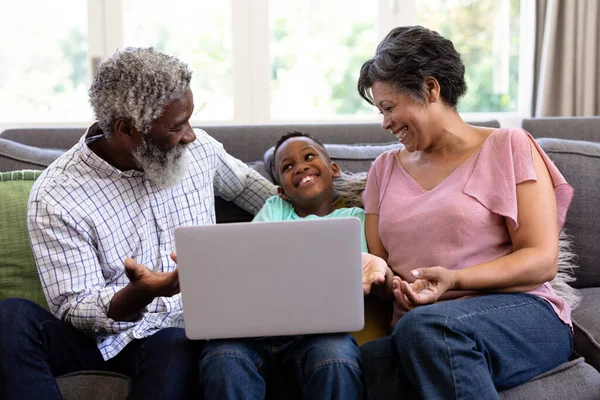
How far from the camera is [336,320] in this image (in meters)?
1.45

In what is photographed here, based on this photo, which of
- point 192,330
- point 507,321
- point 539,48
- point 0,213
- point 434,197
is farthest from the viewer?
point 539,48

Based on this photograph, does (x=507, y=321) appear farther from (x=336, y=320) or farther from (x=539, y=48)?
(x=539, y=48)

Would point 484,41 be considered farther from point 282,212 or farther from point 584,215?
point 282,212

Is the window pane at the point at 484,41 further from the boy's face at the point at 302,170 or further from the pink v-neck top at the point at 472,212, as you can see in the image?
the pink v-neck top at the point at 472,212

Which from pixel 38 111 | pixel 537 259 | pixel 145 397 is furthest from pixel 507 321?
pixel 38 111

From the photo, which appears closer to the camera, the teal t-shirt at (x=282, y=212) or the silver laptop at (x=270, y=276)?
the silver laptop at (x=270, y=276)

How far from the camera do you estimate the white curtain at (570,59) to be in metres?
3.33

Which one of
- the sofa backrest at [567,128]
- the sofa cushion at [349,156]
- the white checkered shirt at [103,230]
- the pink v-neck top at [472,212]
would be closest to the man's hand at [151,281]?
the white checkered shirt at [103,230]

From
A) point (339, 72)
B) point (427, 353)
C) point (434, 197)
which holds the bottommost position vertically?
point (427, 353)

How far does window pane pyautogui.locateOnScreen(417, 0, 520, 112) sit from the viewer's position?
3.66m

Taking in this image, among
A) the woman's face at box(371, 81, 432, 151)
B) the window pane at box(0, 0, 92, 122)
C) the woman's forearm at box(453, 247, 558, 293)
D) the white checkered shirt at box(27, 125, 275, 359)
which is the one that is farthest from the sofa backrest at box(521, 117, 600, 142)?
the window pane at box(0, 0, 92, 122)

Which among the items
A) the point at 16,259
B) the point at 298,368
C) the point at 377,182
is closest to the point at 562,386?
the point at 298,368

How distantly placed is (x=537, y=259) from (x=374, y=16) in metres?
2.28

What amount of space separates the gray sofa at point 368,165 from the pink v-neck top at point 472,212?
16 cm
